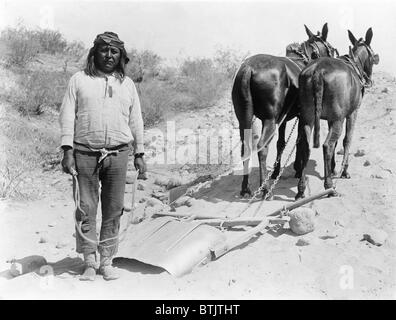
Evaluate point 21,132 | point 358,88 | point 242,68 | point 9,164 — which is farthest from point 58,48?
point 358,88

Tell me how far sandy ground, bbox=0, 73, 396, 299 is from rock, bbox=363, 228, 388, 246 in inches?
1.2

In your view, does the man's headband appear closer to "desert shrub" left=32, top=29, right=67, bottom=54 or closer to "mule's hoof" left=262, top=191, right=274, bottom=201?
"mule's hoof" left=262, top=191, right=274, bottom=201

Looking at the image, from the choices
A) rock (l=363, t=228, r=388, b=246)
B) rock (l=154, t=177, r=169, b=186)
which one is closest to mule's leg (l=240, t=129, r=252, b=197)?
rock (l=154, t=177, r=169, b=186)

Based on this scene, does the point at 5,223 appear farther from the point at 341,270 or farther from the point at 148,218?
the point at 341,270

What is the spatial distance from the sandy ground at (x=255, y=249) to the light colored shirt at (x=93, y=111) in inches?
46.9

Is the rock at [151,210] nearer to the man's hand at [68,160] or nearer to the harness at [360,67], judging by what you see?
the man's hand at [68,160]

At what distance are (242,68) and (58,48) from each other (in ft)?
30.4

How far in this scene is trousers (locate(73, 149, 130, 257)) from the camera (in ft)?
13.4

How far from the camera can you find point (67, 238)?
5.51 m

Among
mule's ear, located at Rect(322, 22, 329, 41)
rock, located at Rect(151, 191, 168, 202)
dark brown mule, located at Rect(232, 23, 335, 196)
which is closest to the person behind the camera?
dark brown mule, located at Rect(232, 23, 335, 196)

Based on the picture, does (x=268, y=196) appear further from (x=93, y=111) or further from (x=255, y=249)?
(x=93, y=111)

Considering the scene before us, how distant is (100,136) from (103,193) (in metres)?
0.52

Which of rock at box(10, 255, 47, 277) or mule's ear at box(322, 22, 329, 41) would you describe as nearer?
rock at box(10, 255, 47, 277)
